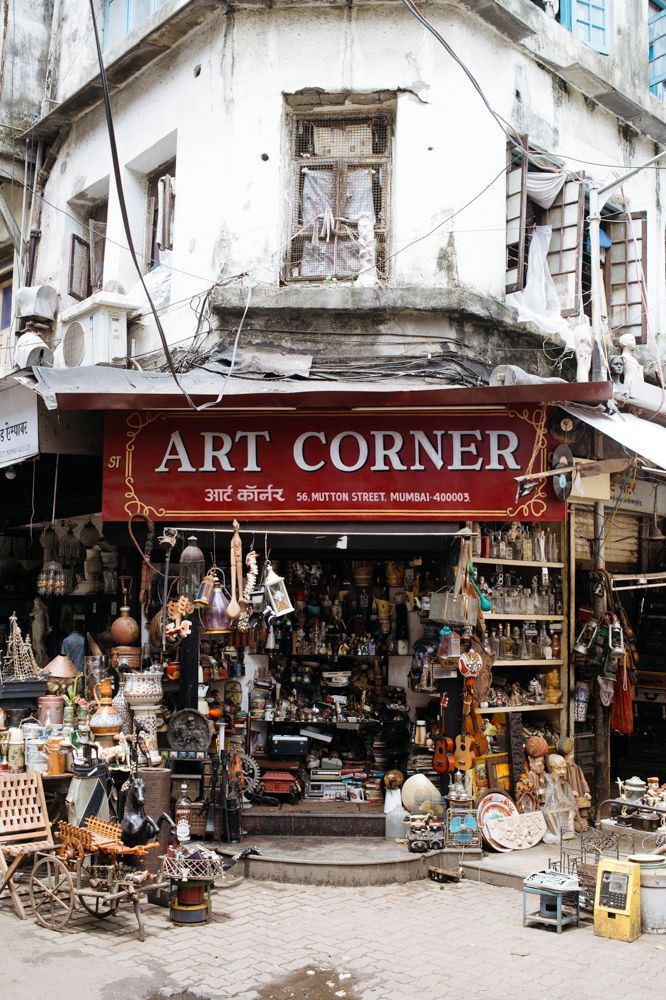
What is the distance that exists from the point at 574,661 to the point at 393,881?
11.0ft

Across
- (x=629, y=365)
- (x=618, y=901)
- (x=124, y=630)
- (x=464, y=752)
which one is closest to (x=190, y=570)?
(x=124, y=630)

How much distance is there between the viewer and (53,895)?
639cm

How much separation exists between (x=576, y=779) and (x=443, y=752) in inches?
72.0

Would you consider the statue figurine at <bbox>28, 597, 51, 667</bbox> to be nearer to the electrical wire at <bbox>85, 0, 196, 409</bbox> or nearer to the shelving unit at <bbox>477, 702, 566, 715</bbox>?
the electrical wire at <bbox>85, 0, 196, 409</bbox>

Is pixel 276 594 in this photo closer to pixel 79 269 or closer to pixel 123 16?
pixel 79 269

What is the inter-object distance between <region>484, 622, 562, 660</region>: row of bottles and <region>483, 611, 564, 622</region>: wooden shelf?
0.25 ft

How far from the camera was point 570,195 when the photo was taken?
9961 mm

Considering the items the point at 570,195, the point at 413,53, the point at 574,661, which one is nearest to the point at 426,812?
the point at 574,661

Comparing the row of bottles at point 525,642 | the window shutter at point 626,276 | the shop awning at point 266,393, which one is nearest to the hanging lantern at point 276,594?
the shop awning at point 266,393

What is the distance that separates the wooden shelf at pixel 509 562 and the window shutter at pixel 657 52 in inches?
252

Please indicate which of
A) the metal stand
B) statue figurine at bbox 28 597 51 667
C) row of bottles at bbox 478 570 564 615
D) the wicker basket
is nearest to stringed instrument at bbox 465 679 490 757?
row of bottles at bbox 478 570 564 615

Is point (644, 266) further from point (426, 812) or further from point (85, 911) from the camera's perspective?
point (85, 911)

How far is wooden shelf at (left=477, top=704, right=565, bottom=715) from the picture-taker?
905cm

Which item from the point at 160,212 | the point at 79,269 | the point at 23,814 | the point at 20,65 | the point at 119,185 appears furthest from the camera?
the point at 20,65
